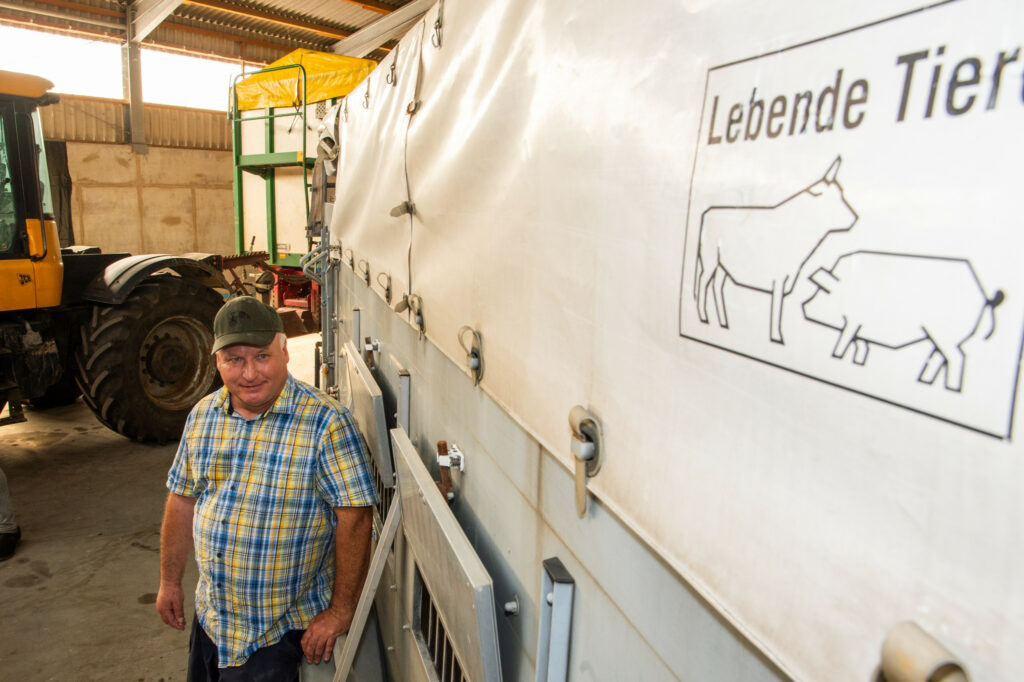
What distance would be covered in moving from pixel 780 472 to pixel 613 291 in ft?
1.19

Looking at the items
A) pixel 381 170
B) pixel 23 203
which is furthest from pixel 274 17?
pixel 381 170

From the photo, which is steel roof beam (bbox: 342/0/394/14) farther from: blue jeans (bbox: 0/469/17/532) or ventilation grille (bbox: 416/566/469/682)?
ventilation grille (bbox: 416/566/469/682)

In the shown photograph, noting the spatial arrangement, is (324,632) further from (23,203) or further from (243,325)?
(23,203)

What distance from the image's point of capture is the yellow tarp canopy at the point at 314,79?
8.29 m

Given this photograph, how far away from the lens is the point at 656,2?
0.77 metres

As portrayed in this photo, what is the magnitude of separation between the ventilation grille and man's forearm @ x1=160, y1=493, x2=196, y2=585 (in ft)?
3.07

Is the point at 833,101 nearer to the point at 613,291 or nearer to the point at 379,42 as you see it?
the point at 613,291

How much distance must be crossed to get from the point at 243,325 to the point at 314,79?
7.25 metres

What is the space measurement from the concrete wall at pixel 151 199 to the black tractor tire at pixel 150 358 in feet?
31.0

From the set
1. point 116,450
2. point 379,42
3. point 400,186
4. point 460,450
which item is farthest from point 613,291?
point 379,42

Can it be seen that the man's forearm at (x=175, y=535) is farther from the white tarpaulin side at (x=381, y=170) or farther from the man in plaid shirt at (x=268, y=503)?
the white tarpaulin side at (x=381, y=170)

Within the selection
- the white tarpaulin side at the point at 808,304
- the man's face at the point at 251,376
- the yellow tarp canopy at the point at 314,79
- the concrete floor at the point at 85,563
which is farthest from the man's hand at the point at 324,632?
the yellow tarp canopy at the point at 314,79

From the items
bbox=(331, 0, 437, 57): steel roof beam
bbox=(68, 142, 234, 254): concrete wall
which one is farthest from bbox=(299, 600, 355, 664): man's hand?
bbox=(68, 142, 234, 254): concrete wall

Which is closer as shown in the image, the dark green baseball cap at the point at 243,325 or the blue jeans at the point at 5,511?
the dark green baseball cap at the point at 243,325
